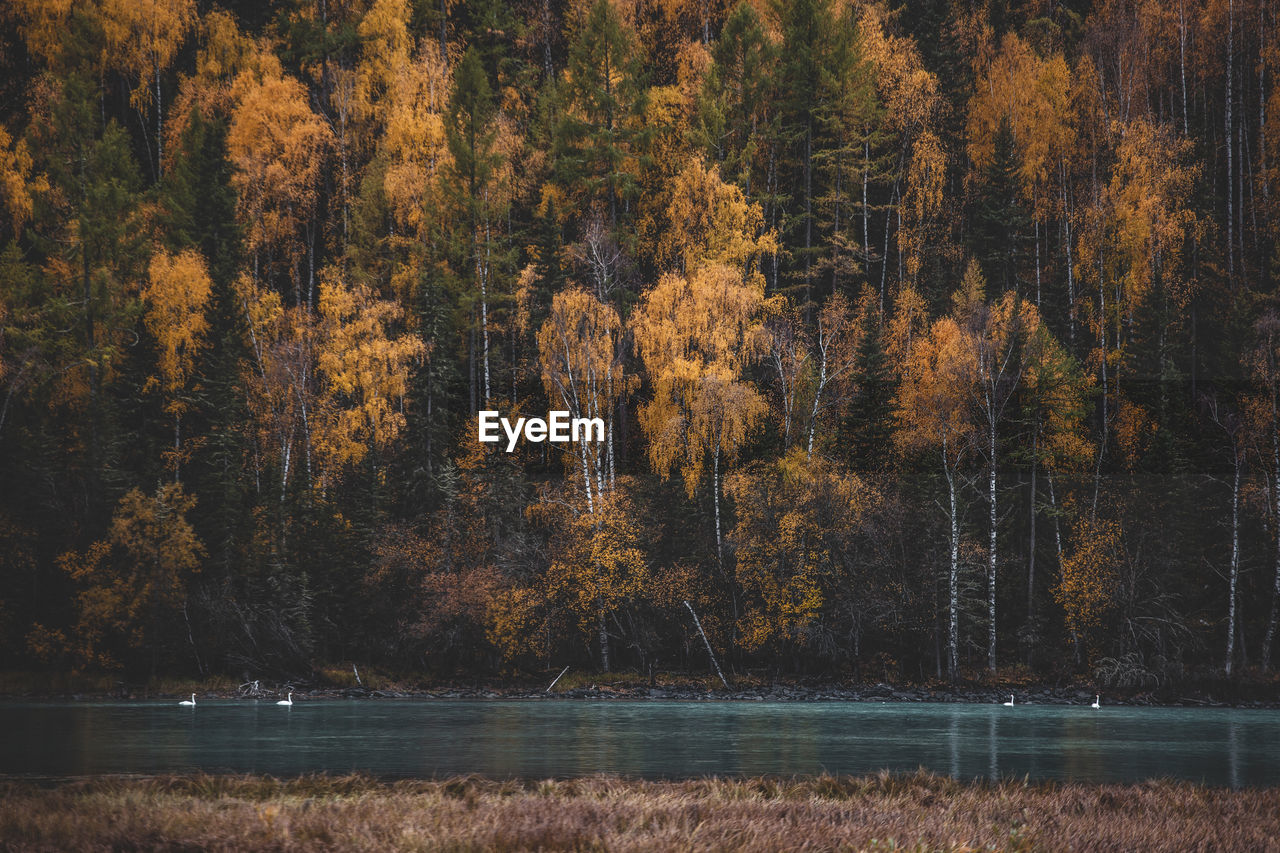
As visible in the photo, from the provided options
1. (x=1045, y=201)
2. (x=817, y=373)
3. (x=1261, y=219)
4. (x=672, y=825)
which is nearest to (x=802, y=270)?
(x=817, y=373)

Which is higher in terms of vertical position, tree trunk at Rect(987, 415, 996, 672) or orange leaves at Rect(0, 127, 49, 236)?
orange leaves at Rect(0, 127, 49, 236)

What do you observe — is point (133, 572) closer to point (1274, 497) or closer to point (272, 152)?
point (272, 152)

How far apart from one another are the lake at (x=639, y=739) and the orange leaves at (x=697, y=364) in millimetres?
10553

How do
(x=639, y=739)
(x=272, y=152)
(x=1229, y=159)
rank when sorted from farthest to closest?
(x=1229, y=159), (x=272, y=152), (x=639, y=739)

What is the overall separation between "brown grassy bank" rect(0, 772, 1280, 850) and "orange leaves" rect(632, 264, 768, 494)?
25.0 metres

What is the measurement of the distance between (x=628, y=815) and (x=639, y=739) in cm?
1497

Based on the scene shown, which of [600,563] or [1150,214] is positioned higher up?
[1150,214]

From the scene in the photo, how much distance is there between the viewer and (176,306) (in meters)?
50.1

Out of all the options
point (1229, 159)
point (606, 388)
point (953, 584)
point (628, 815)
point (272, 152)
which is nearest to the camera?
point (628, 815)

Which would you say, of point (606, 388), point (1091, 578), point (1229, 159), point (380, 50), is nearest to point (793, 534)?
point (606, 388)

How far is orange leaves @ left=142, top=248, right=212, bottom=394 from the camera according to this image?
49.9 m

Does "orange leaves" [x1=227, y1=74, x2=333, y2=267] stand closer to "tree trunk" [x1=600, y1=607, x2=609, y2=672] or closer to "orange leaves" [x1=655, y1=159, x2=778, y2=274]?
"orange leaves" [x1=655, y1=159, x2=778, y2=274]

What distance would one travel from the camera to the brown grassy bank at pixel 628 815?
14055mm

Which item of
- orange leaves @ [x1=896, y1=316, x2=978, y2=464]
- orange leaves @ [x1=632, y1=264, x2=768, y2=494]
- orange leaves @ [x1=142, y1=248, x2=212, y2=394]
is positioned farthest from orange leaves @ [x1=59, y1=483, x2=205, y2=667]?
orange leaves @ [x1=896, y1=316, x2=978, y2=464]
